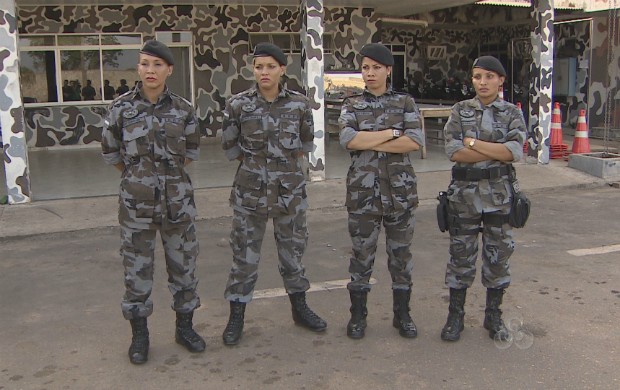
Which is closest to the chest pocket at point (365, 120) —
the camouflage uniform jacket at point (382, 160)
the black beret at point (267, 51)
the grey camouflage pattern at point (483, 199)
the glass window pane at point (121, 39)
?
the camouflage uniform jacket at point (382, 160)

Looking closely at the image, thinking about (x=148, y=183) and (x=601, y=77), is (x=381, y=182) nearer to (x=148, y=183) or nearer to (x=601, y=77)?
(x=148, y=183)

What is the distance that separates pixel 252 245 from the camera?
12.6 feet

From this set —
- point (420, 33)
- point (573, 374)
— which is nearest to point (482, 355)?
point (573, 374)

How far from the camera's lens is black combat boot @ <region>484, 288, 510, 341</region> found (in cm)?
384

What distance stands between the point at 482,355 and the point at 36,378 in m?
2.51

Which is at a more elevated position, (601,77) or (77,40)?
(77,40)

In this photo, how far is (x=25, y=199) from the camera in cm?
773

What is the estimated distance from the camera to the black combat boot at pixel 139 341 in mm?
3557

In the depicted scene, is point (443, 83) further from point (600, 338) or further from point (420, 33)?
point (600, 338)

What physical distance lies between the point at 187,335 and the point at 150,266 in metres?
0.48

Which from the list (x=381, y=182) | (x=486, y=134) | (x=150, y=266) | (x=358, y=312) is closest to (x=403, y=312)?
(x=358, y=312)

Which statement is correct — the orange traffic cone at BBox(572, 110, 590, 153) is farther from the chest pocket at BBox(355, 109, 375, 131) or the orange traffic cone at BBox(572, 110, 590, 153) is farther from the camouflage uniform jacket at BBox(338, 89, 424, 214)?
the chest pocket at BBox(355, 109, 375, 131)

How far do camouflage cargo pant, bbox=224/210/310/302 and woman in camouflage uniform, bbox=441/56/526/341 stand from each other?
97 centimetres

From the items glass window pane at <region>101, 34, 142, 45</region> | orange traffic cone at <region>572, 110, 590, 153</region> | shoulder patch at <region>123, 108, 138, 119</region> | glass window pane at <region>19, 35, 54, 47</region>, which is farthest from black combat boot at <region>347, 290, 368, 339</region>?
glass window pane at <region>19, 35, 54, 47</region>
